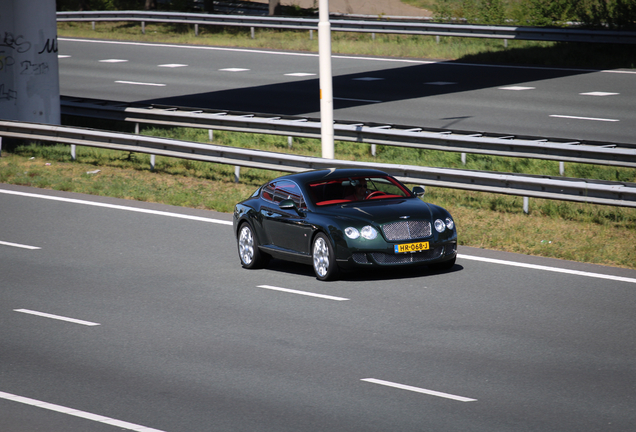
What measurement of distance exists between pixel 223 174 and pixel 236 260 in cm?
691

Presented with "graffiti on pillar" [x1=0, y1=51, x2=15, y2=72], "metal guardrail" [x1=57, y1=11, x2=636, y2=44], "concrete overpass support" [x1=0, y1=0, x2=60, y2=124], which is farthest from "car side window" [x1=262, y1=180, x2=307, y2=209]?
"metal guardrail" [x1=57, y1=11, x2=636, y2=44]

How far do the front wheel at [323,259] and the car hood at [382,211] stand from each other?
38 cm

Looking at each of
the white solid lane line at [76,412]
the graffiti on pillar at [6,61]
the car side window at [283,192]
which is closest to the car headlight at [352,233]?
the car side window at [283,192]

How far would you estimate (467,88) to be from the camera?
2852 centimetres

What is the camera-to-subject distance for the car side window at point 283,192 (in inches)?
508

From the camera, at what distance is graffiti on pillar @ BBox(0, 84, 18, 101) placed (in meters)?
24.3

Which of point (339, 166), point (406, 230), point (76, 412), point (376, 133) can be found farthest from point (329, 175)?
point (376, 133)

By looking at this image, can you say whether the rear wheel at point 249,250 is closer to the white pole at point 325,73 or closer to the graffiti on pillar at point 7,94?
the white pole at point 325,73

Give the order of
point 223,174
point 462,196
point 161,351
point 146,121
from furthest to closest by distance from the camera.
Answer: point 146,121
point 223,174
point 462,196
point 161,351

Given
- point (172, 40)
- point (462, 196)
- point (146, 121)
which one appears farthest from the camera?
point (172, 40)

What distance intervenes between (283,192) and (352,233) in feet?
5.82

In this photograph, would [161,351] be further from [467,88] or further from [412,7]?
[412,7]

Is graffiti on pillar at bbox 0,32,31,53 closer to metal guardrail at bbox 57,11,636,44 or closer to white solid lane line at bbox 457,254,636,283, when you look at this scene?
white solid lane line at bbox 457,254,636,283

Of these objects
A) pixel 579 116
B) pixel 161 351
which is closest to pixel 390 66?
pixel 579 116
